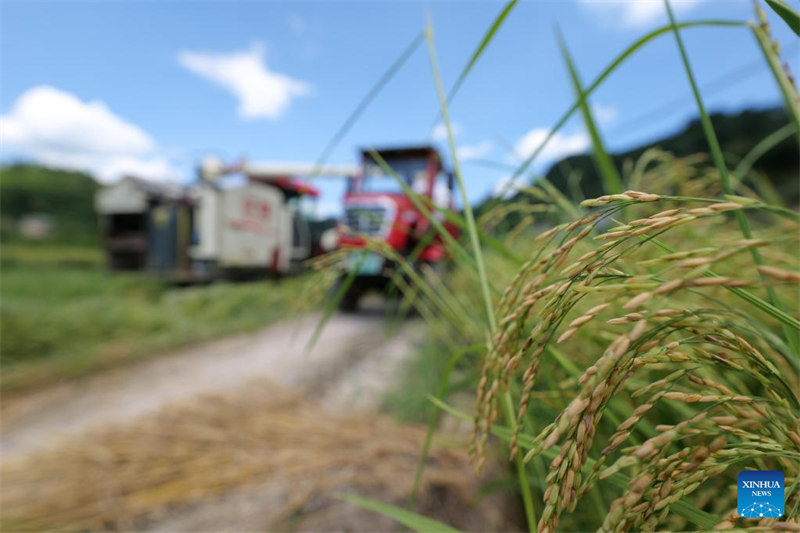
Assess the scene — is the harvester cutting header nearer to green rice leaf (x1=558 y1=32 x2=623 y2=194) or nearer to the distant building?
the distant building

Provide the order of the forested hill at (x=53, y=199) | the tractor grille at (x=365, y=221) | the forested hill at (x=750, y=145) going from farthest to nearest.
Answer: the forested hill at (x=750, y=145) < the forested hill at (x=53, y=199) < the tractor grille at (x=365, y=221)

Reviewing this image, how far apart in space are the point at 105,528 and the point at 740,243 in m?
1.27

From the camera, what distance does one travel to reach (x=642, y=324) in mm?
205

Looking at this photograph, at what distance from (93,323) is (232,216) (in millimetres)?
4226

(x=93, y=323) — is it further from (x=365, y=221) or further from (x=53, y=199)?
(x=53, y=199)

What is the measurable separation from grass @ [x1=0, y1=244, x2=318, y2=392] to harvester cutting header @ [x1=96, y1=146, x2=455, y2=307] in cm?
145

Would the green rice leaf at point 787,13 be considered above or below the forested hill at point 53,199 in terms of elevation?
below

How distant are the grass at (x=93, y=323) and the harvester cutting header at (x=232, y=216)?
1449 millimetres

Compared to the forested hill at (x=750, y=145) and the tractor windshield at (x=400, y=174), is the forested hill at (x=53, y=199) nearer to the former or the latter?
the tractor windshield at (x=400, y=174)

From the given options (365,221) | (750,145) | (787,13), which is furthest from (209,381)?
(750,145)

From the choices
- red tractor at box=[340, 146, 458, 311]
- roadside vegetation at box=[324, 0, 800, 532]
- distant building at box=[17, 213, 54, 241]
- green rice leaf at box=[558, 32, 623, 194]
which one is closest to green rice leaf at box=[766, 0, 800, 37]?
roadside vegetation at box=[324, 0, 800, 532]

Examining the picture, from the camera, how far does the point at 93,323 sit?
2629 millimetres

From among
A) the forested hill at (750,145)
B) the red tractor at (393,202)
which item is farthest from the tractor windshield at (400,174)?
the forested hill at (750,145)

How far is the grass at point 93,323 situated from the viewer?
6.82 feet
